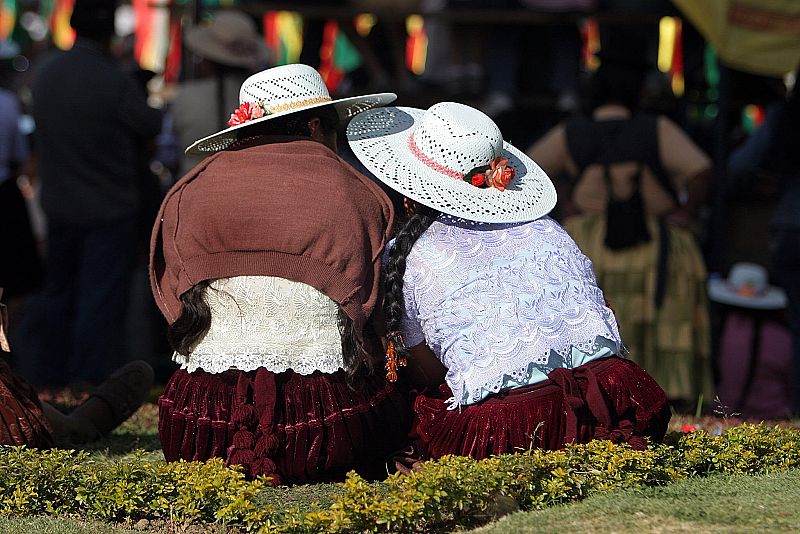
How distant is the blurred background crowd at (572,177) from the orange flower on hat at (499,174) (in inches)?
109

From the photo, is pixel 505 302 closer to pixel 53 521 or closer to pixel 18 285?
pixel 53 521

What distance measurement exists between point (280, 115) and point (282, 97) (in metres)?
0.13

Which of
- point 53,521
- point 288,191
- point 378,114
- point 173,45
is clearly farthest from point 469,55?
point 53,521

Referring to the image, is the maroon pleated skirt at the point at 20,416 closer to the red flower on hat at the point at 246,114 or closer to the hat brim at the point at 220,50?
the red flower on hat at the point at 246,114

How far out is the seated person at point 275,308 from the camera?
399 centimetres

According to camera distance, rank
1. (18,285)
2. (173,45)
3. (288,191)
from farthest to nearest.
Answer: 1. (173,45)
2. (18,285)
3. (288,191)

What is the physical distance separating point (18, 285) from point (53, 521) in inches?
142

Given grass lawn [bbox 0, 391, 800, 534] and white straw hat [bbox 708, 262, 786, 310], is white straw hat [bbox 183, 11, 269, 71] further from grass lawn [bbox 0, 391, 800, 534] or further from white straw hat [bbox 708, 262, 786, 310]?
grass lawn [bbox 0, 391, 800, 534]

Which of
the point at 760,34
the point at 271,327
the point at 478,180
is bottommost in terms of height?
the point at 271,327

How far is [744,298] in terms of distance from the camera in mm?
7883

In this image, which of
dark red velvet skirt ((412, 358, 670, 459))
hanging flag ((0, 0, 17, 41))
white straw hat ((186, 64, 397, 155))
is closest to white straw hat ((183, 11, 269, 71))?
white straw hat ((186, 64, 397, 155))

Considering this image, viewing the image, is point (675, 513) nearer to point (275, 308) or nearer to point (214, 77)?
point (275, 308)

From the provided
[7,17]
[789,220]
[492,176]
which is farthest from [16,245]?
[7,17]

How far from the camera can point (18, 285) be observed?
710cm
